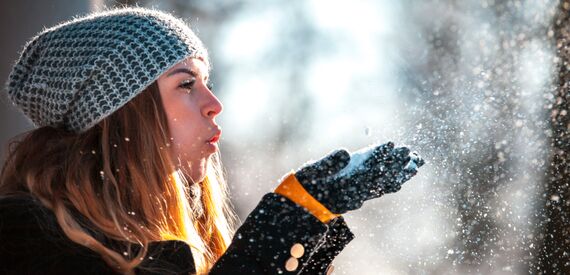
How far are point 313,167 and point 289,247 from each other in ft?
0.74

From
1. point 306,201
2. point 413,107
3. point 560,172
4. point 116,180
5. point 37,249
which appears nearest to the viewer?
point 37,249

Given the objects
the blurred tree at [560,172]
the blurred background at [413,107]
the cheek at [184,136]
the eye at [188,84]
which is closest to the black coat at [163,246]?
the cheek at [184,136]

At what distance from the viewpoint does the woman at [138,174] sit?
2055mm

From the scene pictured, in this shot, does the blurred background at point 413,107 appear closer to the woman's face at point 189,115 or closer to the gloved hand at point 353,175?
the woman's face at point 189,115

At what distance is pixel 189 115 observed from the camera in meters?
2.39

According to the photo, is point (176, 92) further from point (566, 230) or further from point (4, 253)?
point (566, 230)

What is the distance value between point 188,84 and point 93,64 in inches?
11.1

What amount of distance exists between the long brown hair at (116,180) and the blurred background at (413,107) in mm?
1206

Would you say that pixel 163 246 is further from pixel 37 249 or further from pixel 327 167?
pixel 327 167

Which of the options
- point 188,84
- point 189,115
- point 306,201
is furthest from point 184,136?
point 306,201

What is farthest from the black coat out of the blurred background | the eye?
the blurred background

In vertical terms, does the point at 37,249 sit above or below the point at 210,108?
below

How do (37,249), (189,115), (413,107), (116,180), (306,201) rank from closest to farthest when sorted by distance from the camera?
(37,249) < (306,201) < (116,180) < (189,115) < (413,107)

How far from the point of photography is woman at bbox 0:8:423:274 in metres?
2.05
